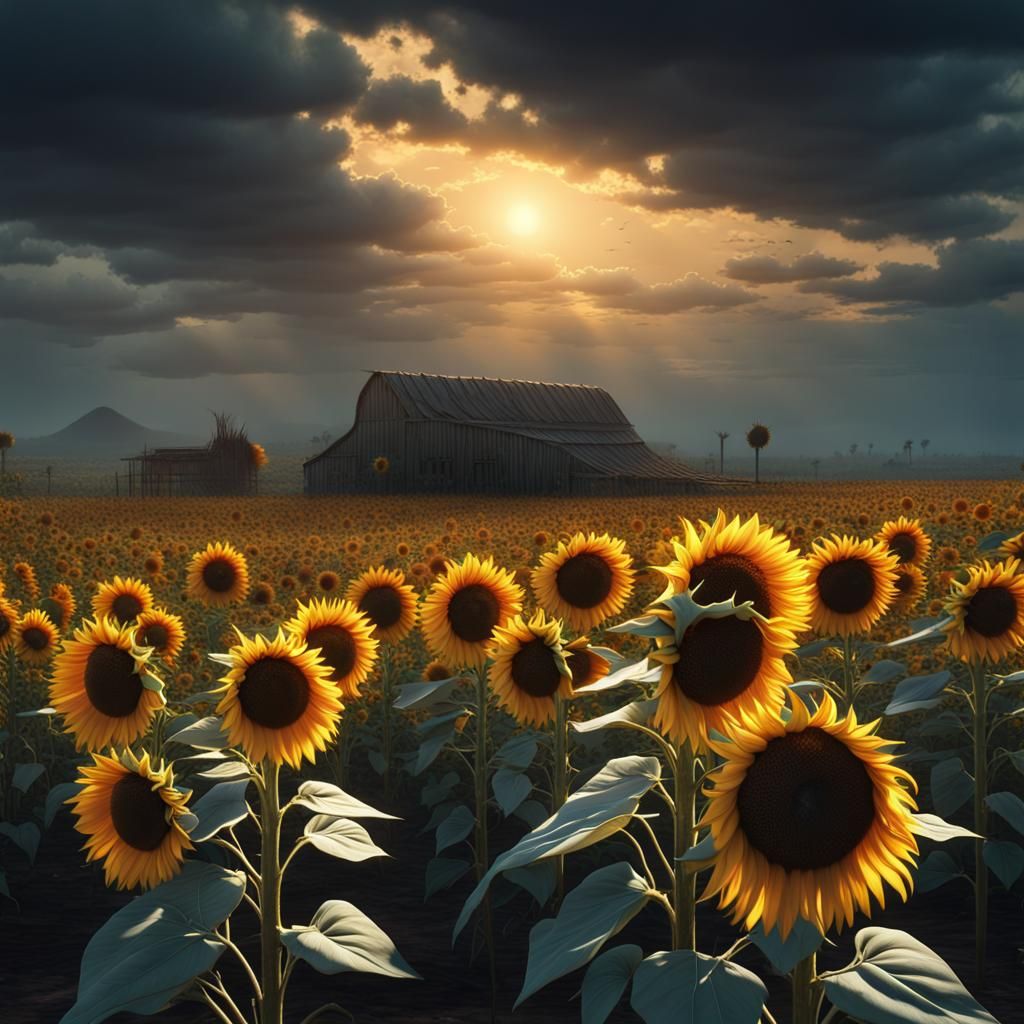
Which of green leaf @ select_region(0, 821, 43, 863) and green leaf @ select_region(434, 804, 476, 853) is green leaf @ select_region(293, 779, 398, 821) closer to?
green leaf @ select_region(434, 804, 476, 853)

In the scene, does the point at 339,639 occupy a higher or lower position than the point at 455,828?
higher

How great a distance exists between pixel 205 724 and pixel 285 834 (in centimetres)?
374

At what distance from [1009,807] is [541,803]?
8.77ft

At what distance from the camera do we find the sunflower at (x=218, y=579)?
9156mm

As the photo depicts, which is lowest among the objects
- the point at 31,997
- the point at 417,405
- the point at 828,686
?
the point at 31,997

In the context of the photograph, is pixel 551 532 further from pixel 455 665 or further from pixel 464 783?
pixel 455 665

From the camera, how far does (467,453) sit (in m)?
54.2

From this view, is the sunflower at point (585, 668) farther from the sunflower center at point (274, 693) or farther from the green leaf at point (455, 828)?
the sunflower center at point (274, 693)

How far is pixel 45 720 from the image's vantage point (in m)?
8.54

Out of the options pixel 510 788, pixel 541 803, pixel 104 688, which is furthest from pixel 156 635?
pixel 510 788

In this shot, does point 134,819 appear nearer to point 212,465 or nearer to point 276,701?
point 276,701

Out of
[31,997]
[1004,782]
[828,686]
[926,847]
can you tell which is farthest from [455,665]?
[1004,782]

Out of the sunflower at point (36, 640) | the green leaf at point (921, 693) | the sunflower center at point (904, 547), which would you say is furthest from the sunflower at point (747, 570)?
the sunflower center at point (904, 547)

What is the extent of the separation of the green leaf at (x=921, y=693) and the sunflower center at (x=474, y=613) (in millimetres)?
2109
